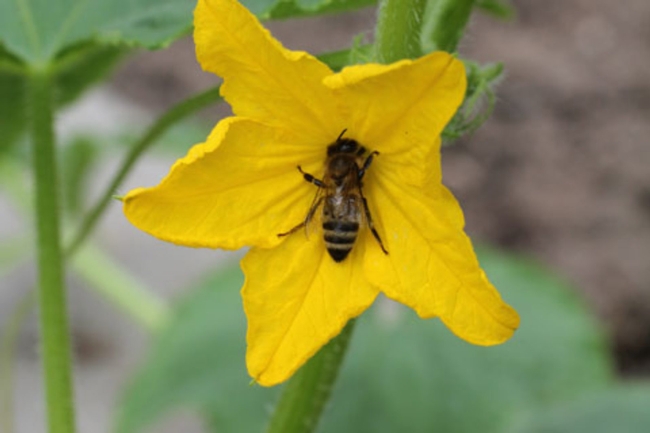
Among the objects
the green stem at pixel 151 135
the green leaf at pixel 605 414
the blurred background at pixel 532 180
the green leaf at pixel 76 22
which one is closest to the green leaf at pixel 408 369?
the green leaf at pixel 605 414

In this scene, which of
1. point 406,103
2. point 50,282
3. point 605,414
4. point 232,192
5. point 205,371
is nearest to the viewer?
point 406,103

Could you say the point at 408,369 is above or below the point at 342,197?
below

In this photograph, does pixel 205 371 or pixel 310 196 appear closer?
pixel 310 196

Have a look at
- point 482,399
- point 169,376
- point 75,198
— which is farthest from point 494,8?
point 75,198

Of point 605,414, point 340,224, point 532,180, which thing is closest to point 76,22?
point 340,224

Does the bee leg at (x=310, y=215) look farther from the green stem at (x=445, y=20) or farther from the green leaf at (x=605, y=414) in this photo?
the green leaf at (x=605, y=414)

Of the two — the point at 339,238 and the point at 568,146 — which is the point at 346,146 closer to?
the point at 339,238

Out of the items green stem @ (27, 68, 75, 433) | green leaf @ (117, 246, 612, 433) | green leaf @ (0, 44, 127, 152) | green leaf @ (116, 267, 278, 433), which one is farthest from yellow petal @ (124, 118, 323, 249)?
green leaf @ (116, 267, 278, 433)
